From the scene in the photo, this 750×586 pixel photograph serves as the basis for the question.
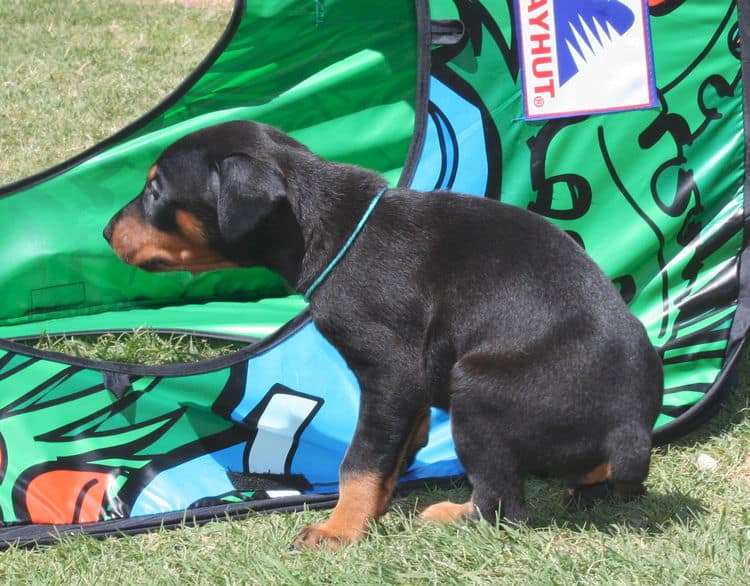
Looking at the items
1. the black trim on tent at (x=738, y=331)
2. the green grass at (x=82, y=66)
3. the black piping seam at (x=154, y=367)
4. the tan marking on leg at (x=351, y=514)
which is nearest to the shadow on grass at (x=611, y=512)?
the tan marking on leg at (x=351, y=514)

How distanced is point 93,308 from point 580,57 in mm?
2582

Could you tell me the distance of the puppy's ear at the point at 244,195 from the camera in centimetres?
304

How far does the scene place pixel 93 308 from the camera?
16.5 feet

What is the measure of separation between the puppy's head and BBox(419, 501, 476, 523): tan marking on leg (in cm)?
97

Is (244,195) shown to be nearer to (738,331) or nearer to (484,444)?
(484,444)

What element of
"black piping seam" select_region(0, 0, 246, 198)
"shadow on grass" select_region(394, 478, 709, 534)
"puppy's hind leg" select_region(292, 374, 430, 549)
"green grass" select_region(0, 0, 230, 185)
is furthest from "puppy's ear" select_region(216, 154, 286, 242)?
"green grass" select_region(0, 0, 230, 185)

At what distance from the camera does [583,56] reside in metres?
3.67

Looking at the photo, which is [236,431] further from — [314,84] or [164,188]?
[314,84]

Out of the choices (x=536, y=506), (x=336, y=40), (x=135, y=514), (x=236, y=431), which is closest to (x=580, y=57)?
(x=336, y=40)

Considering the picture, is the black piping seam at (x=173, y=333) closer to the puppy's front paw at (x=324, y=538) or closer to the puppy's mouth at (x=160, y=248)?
the puppy's mouth at (x=160, y=248)

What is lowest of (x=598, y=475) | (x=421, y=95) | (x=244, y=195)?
(x=598, y=475)

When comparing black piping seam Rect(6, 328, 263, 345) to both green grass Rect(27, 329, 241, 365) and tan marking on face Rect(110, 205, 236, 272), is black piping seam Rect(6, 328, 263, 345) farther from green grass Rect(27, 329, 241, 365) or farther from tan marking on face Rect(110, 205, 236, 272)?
tan marking on face Rect(110, 205, 236, 272)

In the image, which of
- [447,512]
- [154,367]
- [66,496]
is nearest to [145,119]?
[154,367]

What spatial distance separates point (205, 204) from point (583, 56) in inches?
54.4
